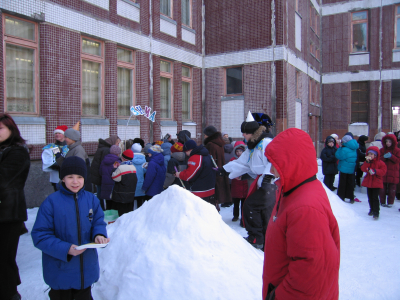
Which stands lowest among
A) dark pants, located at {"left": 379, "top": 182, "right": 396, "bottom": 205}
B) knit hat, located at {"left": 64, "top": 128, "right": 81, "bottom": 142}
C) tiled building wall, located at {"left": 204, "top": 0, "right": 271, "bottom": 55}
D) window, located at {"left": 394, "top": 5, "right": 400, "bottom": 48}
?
dark pants, located at {"left": 379, "top": 182, "right": 396, "bottom": 205}

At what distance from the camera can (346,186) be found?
9.29 meters

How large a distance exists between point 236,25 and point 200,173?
1119cm

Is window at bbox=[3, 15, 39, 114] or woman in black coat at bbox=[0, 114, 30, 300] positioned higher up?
window at bbox=[3, 15, 39, 114]

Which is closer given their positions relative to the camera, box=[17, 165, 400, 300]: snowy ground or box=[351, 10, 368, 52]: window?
box=[17, 165, 400, 300]: snowy ground

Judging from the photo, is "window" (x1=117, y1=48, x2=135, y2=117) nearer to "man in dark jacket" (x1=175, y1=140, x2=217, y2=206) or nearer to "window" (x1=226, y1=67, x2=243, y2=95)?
"window" (x1=226, y1=67, x2=243, y2=95)

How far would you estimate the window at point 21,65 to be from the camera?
7743 millimetres

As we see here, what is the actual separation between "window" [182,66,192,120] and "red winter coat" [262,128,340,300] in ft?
41.2

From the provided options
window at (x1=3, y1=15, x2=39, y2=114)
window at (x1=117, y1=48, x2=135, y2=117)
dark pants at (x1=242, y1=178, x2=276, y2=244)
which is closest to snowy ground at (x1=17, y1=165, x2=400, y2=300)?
dark pants at (x1=242, y1=178, x2=276, y2=244)

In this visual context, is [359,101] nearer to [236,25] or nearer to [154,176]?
[236,25]

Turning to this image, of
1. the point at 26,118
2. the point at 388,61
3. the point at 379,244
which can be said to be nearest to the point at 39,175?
the point at 26,118

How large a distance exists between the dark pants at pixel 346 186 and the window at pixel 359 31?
597 inches

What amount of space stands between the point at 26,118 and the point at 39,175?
1410mm

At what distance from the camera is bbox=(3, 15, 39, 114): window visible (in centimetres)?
774

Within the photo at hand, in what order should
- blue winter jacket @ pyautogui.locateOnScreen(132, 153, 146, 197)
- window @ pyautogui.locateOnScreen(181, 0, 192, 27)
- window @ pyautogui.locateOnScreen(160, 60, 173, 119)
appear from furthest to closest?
window @ pyautogui.locateOnScreen(181, 0, 192, 27), window @ pyautogui.locateOnScreen(160, 60, 173, 119), blue winter jacket @ pyautogui.locateOnScreen(132, 153, 146, 197)
